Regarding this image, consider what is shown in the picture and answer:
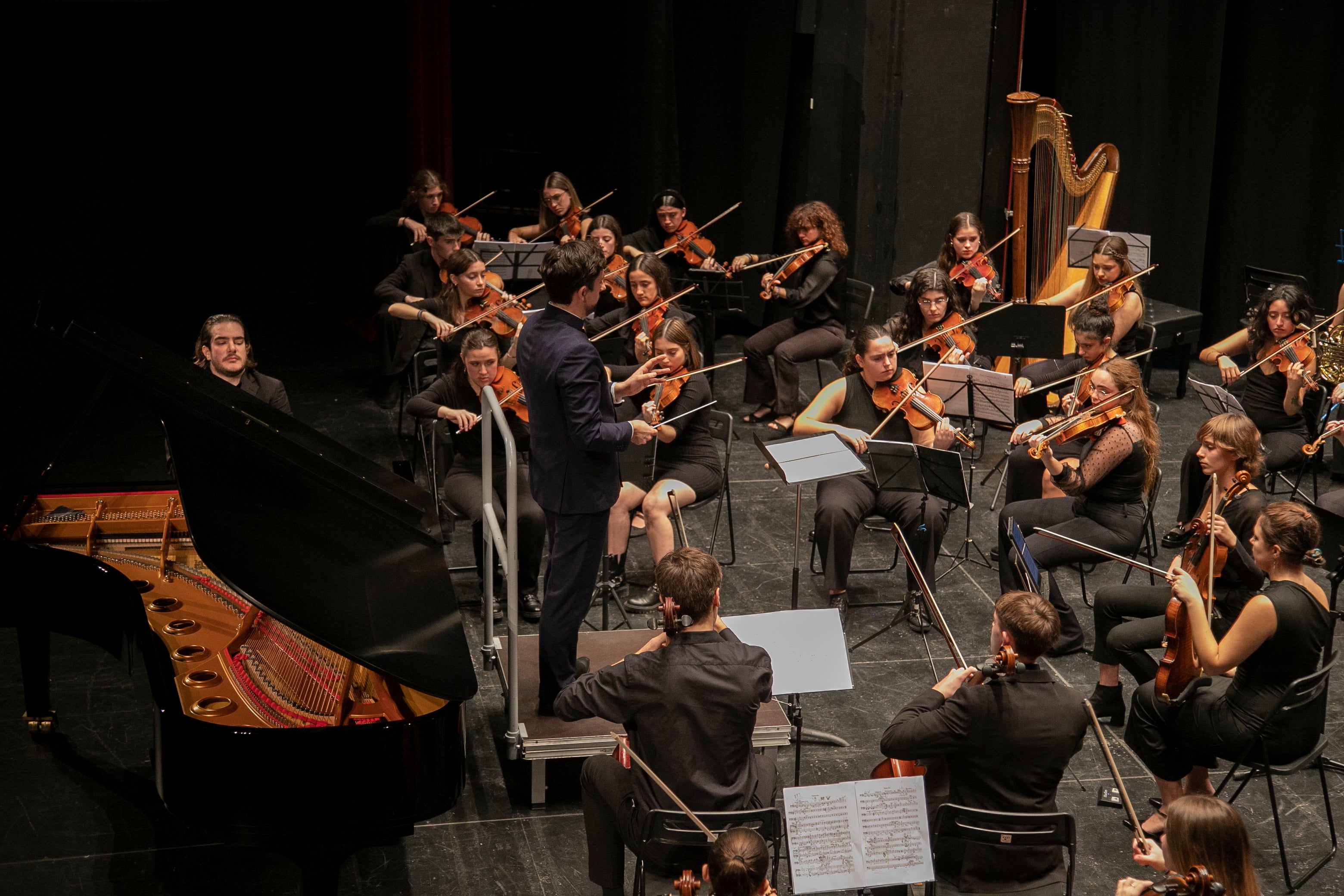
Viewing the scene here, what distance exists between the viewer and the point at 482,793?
4.52 m

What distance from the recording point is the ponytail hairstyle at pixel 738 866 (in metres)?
2.75

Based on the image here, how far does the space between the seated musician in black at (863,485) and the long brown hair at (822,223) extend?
1906 millimetres

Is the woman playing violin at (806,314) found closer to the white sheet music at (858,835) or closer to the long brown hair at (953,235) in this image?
→ the long brown hair at (953,235)

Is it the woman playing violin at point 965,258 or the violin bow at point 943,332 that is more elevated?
the woman playing violin at point 965,258

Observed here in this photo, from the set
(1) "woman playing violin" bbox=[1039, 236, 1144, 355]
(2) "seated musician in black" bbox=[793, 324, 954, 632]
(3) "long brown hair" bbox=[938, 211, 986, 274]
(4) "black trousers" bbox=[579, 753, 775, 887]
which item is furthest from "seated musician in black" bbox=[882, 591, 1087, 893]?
(3) "long brown hair" bbox=[938, 211, 986, 274]

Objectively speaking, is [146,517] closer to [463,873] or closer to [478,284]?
[463,873]

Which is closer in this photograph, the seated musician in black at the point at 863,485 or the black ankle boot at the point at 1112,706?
the black ankle boot at the point at 1112,706

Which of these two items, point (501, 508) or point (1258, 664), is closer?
point (1258, 664)

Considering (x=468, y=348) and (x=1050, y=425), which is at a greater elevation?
(x=468, y=348)

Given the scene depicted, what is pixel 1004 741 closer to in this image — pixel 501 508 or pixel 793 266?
pixel 501 508

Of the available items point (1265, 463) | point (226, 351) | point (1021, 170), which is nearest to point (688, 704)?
point (226, 351)

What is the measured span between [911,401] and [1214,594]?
1.63 meters

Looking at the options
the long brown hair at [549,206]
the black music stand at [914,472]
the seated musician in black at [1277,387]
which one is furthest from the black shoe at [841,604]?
the long brown hair at [549,206]

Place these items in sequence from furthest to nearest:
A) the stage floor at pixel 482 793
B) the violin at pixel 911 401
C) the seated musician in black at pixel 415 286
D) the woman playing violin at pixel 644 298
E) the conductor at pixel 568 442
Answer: the seated musician in black at pixel 415 286 → the woman playing violin at pixel 644 298 → the violin at pixel 911 401 → the conductor at pixel 568 442 → the stage floor at pixel 482 793
